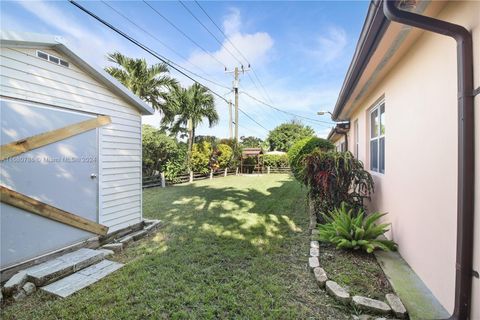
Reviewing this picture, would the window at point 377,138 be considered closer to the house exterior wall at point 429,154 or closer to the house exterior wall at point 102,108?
the house exterior wall at point 429,154

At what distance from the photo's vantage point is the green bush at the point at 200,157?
14984 mm

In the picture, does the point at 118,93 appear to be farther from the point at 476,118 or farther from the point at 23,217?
the point at 476,118

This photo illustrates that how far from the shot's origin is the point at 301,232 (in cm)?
493

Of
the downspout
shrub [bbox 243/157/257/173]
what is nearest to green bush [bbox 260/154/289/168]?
shrub [bbox 243/157/257/173]

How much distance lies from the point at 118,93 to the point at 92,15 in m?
1.48

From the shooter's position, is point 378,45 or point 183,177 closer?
point 378,45

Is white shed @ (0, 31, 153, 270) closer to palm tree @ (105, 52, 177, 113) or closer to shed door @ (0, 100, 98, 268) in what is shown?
shed door @ (0, 100, 98, 268)

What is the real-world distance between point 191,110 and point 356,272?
13352mm

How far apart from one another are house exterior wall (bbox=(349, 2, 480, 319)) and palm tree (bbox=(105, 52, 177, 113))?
1062 centimetres

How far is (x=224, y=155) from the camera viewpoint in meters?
18.5

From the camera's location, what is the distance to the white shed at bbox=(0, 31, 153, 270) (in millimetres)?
3146

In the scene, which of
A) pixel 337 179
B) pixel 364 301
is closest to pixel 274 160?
pixel 337 179

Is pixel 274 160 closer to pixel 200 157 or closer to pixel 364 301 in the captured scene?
pixel 200 157

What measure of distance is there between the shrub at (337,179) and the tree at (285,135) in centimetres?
2971
